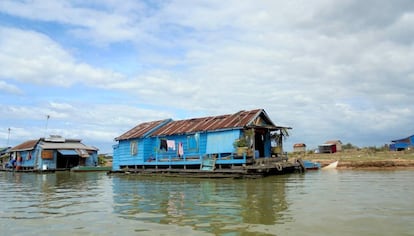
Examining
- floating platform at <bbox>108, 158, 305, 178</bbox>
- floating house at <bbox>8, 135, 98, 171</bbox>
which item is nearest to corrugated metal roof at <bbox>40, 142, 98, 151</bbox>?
floating house at <bbox>8, 135, 98, 171</bbox>

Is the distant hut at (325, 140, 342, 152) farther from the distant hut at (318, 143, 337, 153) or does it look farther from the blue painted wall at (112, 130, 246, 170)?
the blue painted wall at (112, 130, 246, 170)

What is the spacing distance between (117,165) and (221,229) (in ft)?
89.8

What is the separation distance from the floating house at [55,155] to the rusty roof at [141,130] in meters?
12.3

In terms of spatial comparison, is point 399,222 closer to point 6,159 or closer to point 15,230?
point 15,230

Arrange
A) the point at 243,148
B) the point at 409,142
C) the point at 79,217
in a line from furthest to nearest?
the point at 409,142 < the point at 243,148 < the point at 79,217

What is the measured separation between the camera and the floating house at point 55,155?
42.2 meters

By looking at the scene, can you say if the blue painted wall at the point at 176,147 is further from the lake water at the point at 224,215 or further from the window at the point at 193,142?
the lake water at the point at 224,215

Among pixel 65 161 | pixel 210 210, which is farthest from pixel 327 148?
pixel 210 210

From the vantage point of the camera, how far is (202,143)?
2564 cm

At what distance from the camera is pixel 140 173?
29219mm

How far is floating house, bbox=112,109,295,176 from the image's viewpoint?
75.3 ft

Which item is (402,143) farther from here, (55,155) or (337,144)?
(55,155)

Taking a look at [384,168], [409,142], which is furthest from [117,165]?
[409,142]

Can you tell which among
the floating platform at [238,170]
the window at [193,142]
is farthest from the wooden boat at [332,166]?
the window at [193,142]
